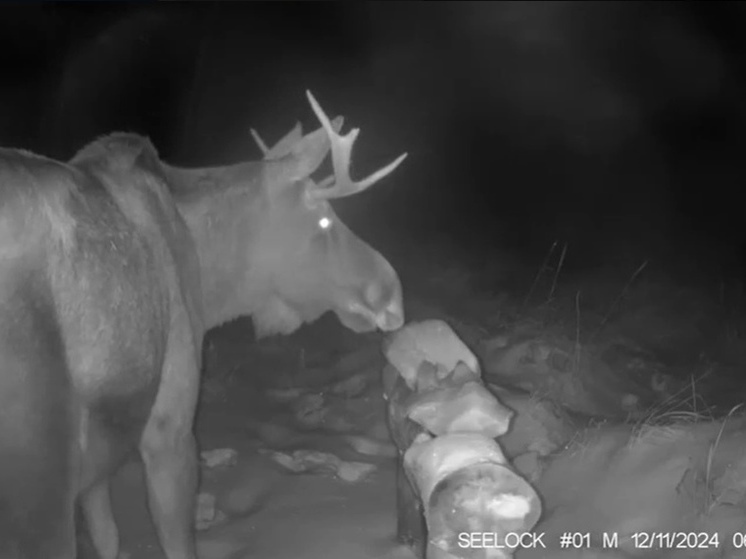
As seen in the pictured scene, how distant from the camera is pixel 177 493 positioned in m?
4.07

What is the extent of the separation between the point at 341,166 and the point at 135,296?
4.52ft

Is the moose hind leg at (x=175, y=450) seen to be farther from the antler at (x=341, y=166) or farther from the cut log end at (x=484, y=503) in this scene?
the cut log end at (x=484, y=503)

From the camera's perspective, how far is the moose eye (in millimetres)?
4789

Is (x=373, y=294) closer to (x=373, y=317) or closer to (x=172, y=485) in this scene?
(x=373, y=317)

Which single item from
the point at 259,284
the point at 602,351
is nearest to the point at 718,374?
the point at 602,351

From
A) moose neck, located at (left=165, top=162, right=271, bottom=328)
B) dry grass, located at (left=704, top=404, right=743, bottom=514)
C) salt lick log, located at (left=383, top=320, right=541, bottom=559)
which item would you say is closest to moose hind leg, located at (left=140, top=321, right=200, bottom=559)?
moose neck, located at (left=165, top=162, right=271, bottom=328)

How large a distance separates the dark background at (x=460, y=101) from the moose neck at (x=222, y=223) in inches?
321

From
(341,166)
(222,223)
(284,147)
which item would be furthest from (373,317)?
(284,147)

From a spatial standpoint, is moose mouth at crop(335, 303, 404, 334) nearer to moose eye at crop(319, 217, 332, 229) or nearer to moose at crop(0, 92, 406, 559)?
moose at crop(0, 92, 406, 559)

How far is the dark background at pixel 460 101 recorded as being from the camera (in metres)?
14.4

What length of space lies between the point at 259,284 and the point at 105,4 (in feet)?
43.9

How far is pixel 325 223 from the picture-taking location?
4793 mm

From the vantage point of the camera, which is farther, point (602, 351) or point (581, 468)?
point (602, 351)

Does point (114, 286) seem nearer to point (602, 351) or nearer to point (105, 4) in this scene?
point (602, 351)
